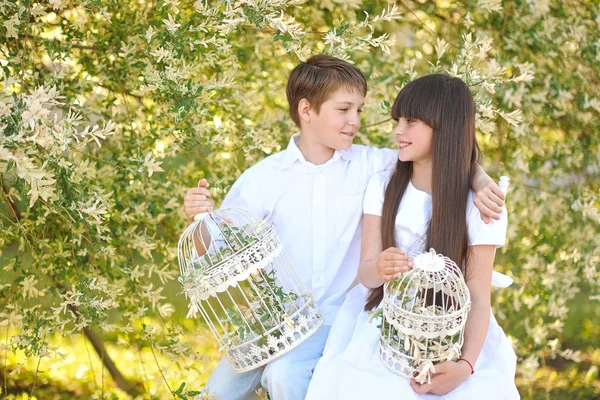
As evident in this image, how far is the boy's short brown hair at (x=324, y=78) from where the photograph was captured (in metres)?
2.69

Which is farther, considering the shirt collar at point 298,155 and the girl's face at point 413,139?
the shirt collar at point 298,155

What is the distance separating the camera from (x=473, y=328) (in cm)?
227

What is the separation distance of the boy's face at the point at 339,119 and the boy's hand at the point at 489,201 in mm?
572

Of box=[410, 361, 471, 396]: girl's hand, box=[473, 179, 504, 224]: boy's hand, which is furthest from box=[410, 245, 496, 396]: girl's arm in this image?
box=[473, 179, 504, 224]: boy's hand

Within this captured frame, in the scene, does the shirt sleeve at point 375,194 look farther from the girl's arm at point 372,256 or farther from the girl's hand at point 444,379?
the girl's hand at point 444,379

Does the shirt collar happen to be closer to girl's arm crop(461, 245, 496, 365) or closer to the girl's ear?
the girl's ear

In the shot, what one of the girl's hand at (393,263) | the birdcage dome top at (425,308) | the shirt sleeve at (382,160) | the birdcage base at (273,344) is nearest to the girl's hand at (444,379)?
the birdcage dome top at (425,308)

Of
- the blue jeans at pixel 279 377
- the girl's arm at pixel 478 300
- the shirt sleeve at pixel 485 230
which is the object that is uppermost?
the shirt sleeve at pixel 485 230

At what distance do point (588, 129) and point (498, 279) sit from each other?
156cm

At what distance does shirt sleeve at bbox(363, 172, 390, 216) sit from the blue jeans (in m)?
0.42

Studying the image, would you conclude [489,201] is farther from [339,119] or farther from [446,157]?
[339,119]

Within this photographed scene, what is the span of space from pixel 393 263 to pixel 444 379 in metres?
0.35

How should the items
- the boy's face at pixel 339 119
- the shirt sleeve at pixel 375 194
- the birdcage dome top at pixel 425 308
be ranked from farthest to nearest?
the boy's face at pixel 339 119 < the shirt sleeve at pixel 375 194 < the birdcage dome top at pixel 425 308

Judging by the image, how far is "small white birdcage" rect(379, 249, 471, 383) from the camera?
2.02 m
